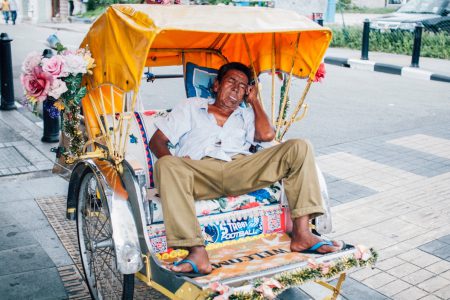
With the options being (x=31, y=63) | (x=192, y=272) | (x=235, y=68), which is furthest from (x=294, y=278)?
(x=31, y=63)

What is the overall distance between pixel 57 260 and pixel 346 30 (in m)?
15.5

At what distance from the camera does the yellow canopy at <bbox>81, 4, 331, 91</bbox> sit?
309 cm

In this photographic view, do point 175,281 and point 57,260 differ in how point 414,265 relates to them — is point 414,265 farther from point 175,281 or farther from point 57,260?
point 57,260

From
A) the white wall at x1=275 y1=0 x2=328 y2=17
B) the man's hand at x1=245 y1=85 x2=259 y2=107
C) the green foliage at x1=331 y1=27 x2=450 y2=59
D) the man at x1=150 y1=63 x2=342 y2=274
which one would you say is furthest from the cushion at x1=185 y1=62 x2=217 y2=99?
the green foliage at x1=331 y1=27 x2=450 y2=59

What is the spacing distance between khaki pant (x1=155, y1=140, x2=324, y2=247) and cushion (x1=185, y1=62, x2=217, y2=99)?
86 centimetres

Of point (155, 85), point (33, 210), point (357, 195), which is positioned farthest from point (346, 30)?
point (33, 210)

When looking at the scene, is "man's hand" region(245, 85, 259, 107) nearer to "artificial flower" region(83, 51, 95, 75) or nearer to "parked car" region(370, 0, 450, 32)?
"artificial flower" region(83, 51, 95, 75)

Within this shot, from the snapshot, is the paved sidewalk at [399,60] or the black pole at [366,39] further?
the black pole at [366,39]

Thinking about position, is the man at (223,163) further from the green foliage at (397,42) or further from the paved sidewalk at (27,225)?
the green foliage at (397,42)

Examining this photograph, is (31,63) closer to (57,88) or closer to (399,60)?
(57,88)

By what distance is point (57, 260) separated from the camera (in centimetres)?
411

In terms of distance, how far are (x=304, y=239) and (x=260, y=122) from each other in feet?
3.37

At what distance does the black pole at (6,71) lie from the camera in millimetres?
8281

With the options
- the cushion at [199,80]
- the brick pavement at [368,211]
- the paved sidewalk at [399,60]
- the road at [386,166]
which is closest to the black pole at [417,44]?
Answer: the paved sidewalk at [399,60]
